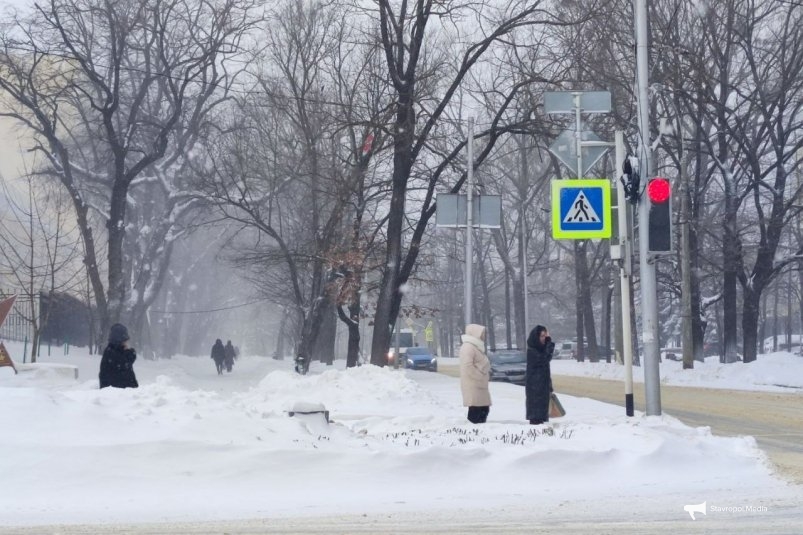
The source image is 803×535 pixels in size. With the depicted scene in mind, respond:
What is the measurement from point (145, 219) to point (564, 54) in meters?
28.1

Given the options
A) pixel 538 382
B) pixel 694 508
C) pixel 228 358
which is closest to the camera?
pixel 694 508

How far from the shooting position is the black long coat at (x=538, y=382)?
51.0 feet

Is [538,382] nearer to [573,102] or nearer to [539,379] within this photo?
[539,379]

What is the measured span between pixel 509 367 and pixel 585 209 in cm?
2383

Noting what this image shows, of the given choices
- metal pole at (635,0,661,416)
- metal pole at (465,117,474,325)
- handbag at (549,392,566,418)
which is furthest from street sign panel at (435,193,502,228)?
metal pole at (635,0,661,416)

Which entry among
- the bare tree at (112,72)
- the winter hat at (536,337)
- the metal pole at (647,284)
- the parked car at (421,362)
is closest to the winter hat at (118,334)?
the winter hat at (536,337)

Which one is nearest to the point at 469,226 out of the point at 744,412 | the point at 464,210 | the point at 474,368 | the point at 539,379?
the point at 464,210

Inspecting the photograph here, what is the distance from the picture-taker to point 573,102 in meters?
17.5

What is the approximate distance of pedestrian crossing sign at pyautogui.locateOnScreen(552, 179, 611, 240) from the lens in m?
15.6

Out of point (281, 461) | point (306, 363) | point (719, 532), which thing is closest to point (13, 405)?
point (281, 461)

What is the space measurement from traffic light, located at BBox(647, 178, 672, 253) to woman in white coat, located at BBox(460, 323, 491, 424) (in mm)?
2752

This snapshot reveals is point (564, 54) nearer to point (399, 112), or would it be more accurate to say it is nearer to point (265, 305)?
point (399, 112)

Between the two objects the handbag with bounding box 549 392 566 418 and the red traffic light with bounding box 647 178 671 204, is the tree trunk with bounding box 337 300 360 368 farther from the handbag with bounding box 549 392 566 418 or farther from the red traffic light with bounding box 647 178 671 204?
the red traffic light with bounding box 647 178 671 204

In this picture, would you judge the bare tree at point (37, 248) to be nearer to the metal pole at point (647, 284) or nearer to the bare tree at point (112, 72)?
the bare tree at point (112, 72)
